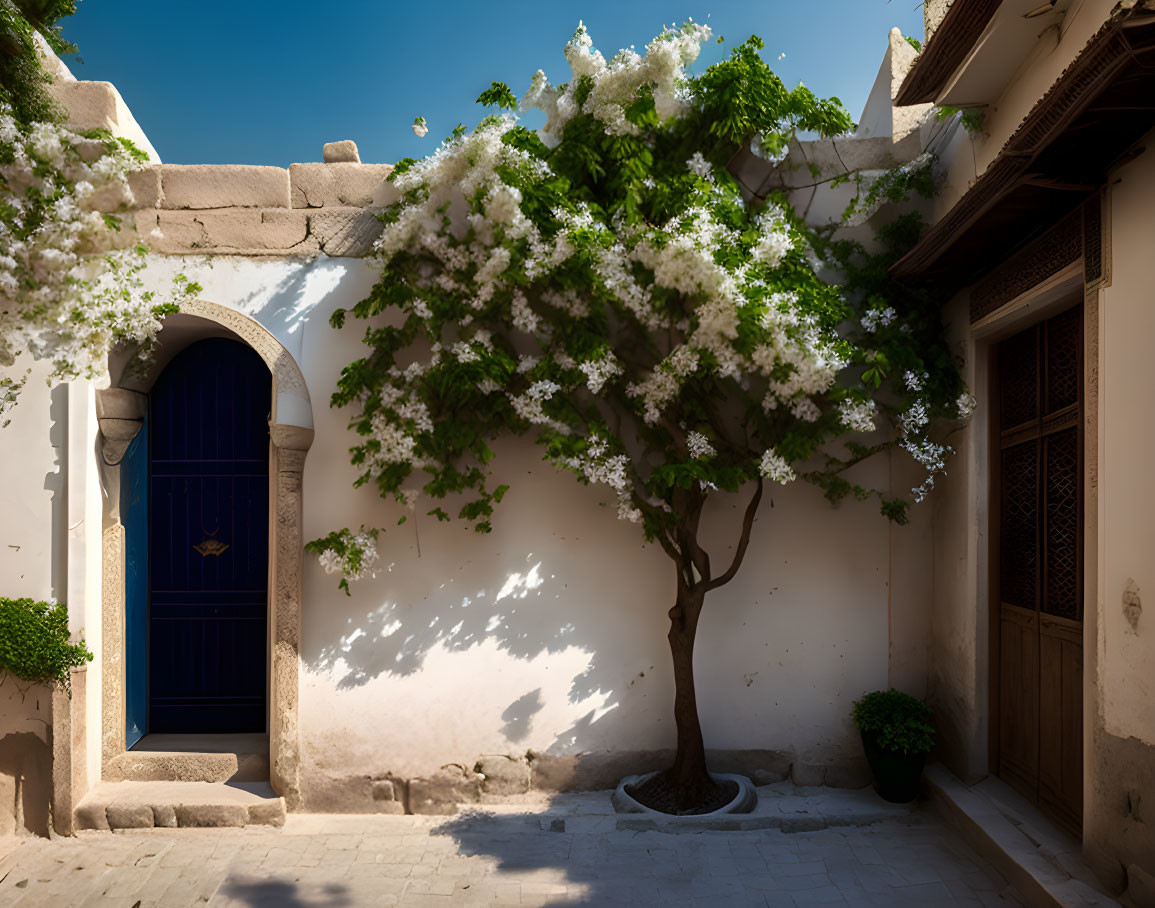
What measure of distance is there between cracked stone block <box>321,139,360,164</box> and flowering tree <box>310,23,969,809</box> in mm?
468

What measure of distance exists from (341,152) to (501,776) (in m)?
4.05

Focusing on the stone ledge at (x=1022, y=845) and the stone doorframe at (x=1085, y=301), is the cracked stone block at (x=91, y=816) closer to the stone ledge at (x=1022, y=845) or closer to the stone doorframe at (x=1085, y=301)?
the stone ledge at (x=1022, y=845)

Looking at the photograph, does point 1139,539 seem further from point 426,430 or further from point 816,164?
point 426,430

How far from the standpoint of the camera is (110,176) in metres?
4.67

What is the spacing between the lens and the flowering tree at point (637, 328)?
4242mm

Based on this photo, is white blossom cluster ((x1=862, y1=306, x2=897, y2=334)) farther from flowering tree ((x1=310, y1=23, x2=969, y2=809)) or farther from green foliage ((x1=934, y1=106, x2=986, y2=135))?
green foliage ((x1=934, y1=106, x2=986, y2=135))

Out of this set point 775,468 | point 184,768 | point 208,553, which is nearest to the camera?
point 775,468

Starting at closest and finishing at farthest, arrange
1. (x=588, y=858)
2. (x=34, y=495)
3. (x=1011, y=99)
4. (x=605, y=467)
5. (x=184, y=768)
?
(x=1011, y=99)
(x=588, y=858)
(x=605, y=467)
(x=34, y=495)
(x=184, y=768)

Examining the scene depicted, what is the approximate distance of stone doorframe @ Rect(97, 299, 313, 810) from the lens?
15.3ft

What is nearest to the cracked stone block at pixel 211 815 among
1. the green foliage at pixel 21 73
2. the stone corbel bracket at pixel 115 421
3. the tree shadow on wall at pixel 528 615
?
the tree shadow on wall at pixel 528 615

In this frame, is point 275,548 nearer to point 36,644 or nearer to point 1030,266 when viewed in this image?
point 36,644

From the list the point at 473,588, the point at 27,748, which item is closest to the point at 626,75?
the point at 473,588

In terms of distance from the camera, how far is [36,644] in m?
4.39

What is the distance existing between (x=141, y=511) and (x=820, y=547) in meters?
4.44
